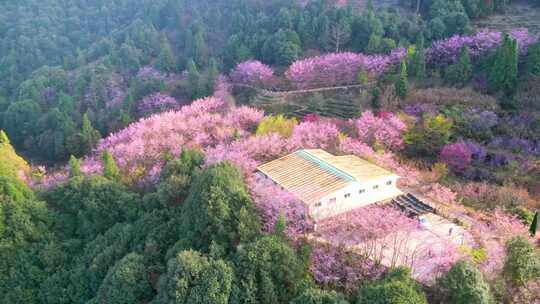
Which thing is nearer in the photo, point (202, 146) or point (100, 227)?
point (100, 227)

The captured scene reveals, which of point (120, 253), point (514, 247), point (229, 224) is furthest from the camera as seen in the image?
point (120, 253)

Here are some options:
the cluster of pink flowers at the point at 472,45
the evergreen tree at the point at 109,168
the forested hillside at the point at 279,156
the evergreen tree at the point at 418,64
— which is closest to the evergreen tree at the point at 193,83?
the forested hillside at the point at 279,156

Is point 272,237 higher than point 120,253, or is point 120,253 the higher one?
point 272,237

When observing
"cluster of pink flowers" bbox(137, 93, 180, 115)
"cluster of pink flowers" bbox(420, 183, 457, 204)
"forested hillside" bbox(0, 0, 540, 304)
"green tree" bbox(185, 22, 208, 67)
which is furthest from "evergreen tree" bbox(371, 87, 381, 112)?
"green tree" bbox(185, 22, 208, 67)

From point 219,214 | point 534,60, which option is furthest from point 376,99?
point 219,214

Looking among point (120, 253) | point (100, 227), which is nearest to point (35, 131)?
point (100, 227)

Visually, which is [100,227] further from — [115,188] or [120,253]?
[120,253]
